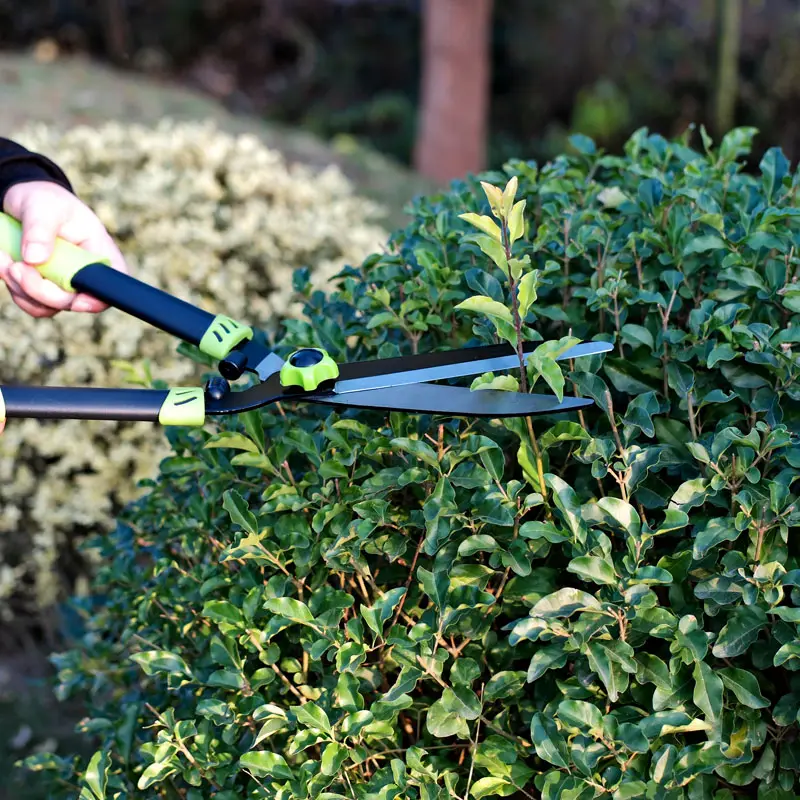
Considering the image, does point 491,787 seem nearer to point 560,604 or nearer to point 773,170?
point 560,604

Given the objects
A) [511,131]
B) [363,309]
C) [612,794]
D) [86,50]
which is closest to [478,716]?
[612,794]

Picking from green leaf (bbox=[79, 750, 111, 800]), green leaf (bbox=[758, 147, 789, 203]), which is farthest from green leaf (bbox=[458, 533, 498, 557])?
green leaf (bbox=[758, 147, 789, 203])

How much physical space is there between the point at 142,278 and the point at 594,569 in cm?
342

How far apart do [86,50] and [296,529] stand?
54.9 ft

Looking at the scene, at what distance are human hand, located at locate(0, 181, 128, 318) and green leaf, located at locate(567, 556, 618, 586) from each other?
1.31 metres

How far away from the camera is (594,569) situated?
61.1 inches

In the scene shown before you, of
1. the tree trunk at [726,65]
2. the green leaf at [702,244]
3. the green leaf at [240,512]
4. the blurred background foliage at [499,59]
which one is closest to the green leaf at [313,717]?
the green leaf at [240,512]

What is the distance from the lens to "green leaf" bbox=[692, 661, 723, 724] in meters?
1.55

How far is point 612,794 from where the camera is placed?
1.61 m

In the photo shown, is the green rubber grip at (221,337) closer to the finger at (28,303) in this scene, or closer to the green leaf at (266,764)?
the finger at (28,303)

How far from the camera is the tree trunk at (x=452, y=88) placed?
10.8 meters

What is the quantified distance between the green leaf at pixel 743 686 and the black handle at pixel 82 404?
106 centimetres

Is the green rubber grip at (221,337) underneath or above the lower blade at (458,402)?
above

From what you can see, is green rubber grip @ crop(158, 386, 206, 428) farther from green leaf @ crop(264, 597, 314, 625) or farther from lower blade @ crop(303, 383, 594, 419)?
green leaf @ crop(264, 597, 314, 625)
